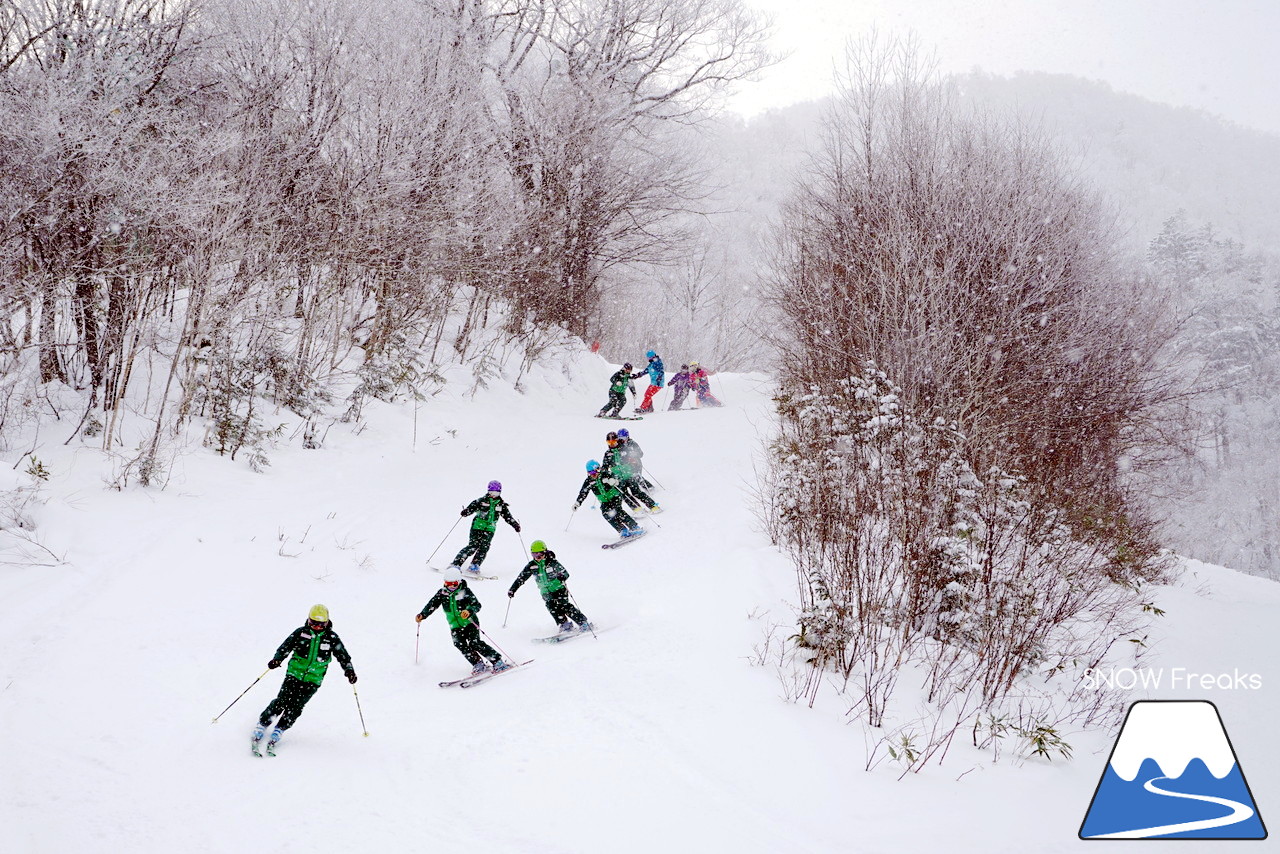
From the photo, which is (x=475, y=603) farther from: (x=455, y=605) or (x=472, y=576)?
(x=472, y=576)

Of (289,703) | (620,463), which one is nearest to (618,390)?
(620,463)

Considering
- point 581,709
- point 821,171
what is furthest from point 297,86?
point 581,709

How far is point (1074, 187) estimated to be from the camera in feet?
49.5

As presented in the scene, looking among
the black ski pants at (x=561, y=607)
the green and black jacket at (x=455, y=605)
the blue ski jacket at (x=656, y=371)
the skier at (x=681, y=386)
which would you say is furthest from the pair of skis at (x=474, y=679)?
the skier at (x=681, y=386)

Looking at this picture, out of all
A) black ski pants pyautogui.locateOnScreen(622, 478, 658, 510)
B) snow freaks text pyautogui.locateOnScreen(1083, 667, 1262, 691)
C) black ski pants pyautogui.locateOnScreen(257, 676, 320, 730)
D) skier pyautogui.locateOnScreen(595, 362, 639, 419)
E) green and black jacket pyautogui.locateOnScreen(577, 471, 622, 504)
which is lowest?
snow freaks text pyautogui.locateOnScreen(1083, 667, 1262, 691)

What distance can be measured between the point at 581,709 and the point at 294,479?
7.72 metres

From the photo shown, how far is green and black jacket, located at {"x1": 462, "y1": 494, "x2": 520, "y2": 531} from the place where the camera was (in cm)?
1062

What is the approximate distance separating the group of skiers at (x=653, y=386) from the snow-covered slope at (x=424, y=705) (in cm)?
766

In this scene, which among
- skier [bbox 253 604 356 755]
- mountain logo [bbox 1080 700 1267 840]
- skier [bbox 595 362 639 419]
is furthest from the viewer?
skier [bbox 595 362 639 419]

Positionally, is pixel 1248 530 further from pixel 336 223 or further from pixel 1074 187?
pixel 336 223

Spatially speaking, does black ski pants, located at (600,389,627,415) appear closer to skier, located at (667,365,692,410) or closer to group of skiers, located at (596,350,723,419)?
group of skiers, located at (596,350,723,419)

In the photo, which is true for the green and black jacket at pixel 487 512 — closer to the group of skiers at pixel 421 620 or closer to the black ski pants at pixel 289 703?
the group of skiers at pixel 421 620

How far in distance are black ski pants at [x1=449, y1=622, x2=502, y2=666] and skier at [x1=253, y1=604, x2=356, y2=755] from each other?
59.6 inches

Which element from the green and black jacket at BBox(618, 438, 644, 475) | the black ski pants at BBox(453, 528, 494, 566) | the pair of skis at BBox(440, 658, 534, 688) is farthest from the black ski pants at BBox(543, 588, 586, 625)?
the green and black jacket at BBox(618, 438, 644, 475)
